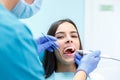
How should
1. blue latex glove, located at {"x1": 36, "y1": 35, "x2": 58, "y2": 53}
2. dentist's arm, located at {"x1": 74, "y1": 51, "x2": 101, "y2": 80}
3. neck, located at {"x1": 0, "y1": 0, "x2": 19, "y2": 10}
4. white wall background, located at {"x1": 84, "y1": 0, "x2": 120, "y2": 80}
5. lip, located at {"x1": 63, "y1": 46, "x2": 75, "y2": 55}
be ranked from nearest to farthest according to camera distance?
neck, located at {"x1": 0, "y1": 0, "x2": 19, "y2": 10} → dentist's arm, located at {"x1": 74, "y1": 51, "x2": 101, "y2": 80} → blue latex glove, located at {"x1": 36, "y1": 35, "x2": 58, "y2": 53} → lip, located at {"x1": 63, "y1": 46, "x2": 75, "y2": 55} → white wall background, located at {"x1": 84, "y1": 0, "x2": 120, "y2": 80}

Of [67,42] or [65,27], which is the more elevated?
[65,27]

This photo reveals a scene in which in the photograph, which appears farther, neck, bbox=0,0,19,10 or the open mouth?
the open mouth

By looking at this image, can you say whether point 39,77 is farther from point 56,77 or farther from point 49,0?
point 49,0

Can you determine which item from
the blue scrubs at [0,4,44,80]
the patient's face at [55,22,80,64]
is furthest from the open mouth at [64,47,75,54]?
the blue scrubs at [0,4,44,80]

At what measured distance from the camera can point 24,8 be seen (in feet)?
3.99

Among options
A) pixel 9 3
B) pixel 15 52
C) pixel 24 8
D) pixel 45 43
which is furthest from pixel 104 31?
pixel 15 52

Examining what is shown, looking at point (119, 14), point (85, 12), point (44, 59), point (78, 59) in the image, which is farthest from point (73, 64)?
point (119, 14)

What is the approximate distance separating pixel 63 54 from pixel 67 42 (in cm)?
10

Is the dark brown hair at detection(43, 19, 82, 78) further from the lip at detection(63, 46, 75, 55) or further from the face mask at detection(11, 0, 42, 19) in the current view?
the face mask at detection(11, 0, 42, 19)

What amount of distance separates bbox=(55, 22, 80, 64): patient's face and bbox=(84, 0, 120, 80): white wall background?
0.76 meters

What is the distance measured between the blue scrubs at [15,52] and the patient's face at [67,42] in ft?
3.61

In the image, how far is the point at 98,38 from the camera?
281 cm

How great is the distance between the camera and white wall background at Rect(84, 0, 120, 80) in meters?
2.76

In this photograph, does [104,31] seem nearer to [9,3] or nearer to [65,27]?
[65,27]
